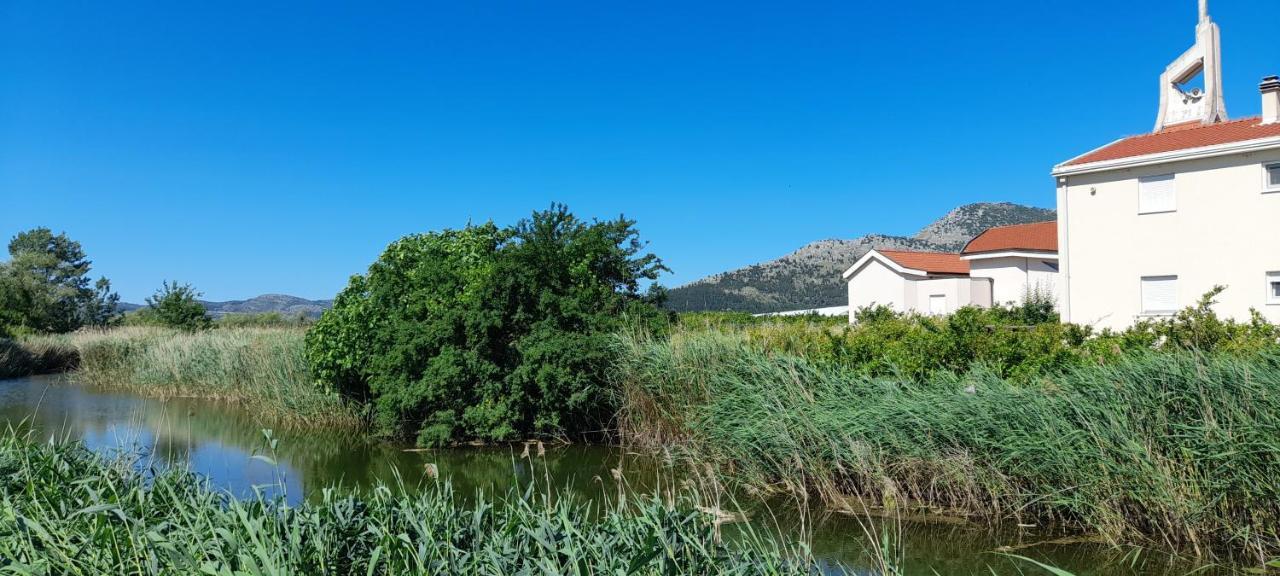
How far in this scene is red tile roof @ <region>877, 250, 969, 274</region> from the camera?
105 ft

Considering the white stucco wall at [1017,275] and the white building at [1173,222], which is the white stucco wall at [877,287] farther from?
the white building at [1173,222]

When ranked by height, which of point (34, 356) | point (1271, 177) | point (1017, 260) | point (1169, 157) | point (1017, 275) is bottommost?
point (34, 356)

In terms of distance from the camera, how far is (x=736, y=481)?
8.44 metres

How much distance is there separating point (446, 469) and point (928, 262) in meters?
28.0

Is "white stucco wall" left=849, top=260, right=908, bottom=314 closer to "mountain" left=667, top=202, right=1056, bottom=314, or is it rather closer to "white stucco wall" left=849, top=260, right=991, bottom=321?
"white stucco wall" left=849, top=260, right=991, bottom=321

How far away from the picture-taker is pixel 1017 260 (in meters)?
28.3

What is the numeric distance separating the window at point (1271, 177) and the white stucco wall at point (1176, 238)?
121 millimetres

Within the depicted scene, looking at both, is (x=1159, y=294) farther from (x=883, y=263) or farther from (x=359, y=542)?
(x=359, y=542)

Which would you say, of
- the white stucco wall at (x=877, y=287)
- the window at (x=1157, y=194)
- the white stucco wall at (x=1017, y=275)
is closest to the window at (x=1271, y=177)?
the window at (x=1157, y=194)

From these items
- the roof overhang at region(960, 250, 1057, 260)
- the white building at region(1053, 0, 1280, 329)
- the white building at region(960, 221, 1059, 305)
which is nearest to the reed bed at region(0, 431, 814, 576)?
the white building at region(1053, 0, 1280, 329)

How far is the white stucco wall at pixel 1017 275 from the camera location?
89.1ft

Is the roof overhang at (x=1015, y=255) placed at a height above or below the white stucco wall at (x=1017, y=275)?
above

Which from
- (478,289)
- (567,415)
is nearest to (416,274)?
(478,289)

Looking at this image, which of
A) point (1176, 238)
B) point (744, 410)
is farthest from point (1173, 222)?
point (744, 410)
